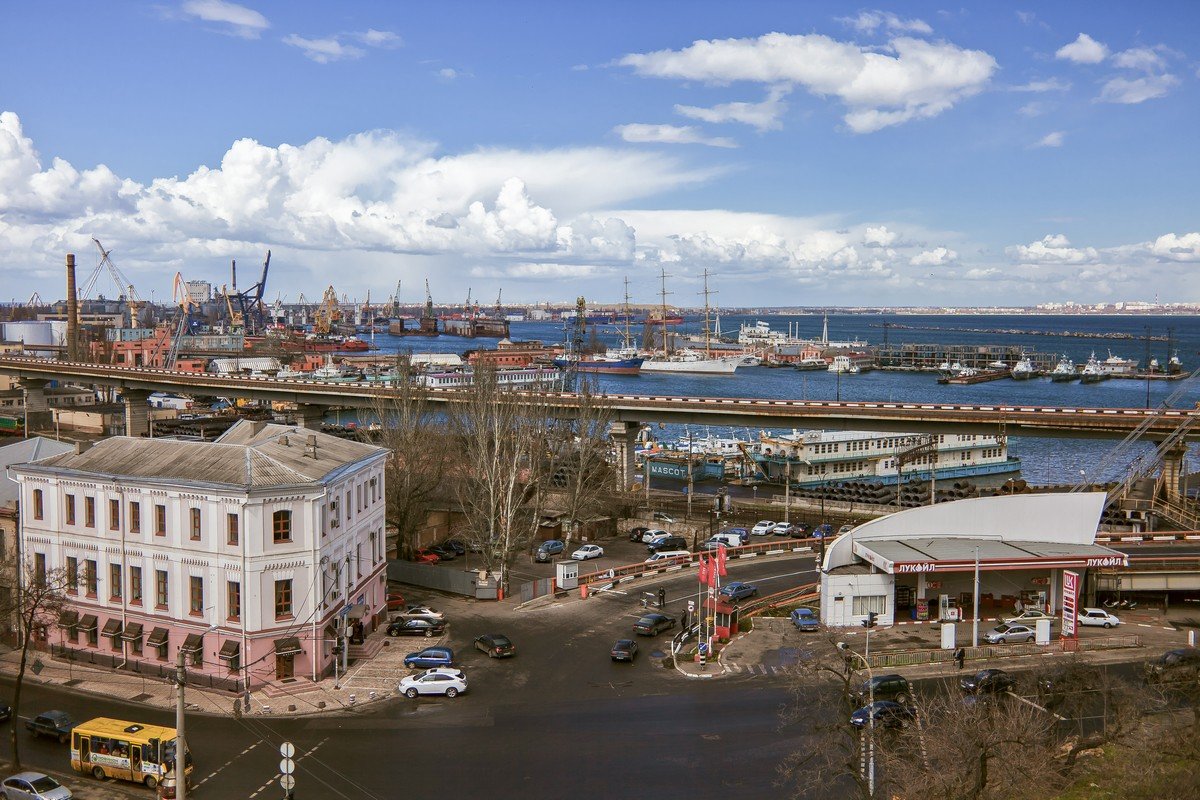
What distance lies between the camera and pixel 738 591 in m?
29.0

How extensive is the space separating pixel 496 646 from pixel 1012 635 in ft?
43.0

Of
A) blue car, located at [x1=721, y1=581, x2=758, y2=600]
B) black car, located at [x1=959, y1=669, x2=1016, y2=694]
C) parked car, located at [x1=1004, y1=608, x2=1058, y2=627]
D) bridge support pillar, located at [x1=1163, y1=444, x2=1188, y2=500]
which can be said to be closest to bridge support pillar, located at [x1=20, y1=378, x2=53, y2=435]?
blue car, located at [x1=721, y1=581, x2=758, y2=600]

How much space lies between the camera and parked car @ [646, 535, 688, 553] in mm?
35969

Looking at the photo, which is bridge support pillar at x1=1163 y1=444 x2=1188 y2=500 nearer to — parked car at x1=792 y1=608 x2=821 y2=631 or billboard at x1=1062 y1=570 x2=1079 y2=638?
billboard at x1=1062 y1=570 x2=1079 y2=638

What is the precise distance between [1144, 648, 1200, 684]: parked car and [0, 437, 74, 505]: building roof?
28404 millimetres

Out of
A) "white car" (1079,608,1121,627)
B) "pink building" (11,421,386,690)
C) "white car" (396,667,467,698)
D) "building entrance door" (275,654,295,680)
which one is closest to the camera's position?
"white car" (396,667,467,698)

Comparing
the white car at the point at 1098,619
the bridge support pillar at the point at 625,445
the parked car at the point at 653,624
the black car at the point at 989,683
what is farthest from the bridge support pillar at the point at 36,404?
the white car at the point at 1098,619

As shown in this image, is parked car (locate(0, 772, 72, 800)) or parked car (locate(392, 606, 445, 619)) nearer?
parked car (locate(0, 772, 72, 800))

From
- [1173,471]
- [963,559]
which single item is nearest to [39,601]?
[963,559]

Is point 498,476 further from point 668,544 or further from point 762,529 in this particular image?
point 762,529

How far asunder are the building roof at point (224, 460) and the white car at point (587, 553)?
11149 millimetres

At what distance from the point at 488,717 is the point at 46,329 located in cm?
16736

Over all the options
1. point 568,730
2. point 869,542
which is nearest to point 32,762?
point 568,730

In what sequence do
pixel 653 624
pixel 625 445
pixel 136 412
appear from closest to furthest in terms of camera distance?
1. pixel 653 624
2. pixel 625 445
3. pixel 136 412
